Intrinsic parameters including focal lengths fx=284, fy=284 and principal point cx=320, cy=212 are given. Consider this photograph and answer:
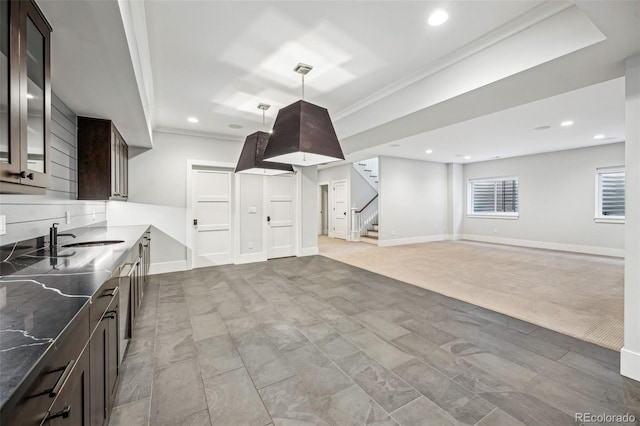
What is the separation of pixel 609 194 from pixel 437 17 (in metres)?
7.90

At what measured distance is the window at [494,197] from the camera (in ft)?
29.5

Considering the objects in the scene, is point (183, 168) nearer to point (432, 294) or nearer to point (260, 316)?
point (260, 316)

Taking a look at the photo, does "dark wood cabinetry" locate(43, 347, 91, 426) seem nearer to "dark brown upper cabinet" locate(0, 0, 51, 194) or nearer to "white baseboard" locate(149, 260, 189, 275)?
"dark brown upper cabinet" locate(0, 0, 51, 194)

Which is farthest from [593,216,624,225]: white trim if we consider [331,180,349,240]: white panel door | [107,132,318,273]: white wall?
[107,132,318,273]: white wall

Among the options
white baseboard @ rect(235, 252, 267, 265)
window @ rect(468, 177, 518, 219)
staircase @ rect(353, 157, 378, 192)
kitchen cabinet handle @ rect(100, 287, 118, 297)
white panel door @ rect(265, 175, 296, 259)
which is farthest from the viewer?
staircase @ rect(353, 157, 378, 192)

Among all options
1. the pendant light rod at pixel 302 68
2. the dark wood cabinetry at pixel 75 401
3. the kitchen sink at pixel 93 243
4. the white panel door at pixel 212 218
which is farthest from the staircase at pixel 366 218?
the dark wood cabinetry at pixel 75 401

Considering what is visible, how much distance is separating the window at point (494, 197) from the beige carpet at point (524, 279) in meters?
1.55

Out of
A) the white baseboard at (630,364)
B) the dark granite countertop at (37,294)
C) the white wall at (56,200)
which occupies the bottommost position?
the white baseboard at (630,364)

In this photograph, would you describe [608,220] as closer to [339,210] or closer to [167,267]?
[339,210]

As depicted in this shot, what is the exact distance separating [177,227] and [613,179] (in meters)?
10.2

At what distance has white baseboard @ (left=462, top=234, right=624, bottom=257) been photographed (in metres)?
6.88

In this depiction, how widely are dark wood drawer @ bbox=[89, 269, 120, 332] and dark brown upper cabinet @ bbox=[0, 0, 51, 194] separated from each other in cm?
64

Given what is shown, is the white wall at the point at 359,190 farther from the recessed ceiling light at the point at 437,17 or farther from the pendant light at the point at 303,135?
the recessed ceiling light at the point at 437,17

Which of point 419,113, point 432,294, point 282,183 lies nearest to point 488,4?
point 419,113
